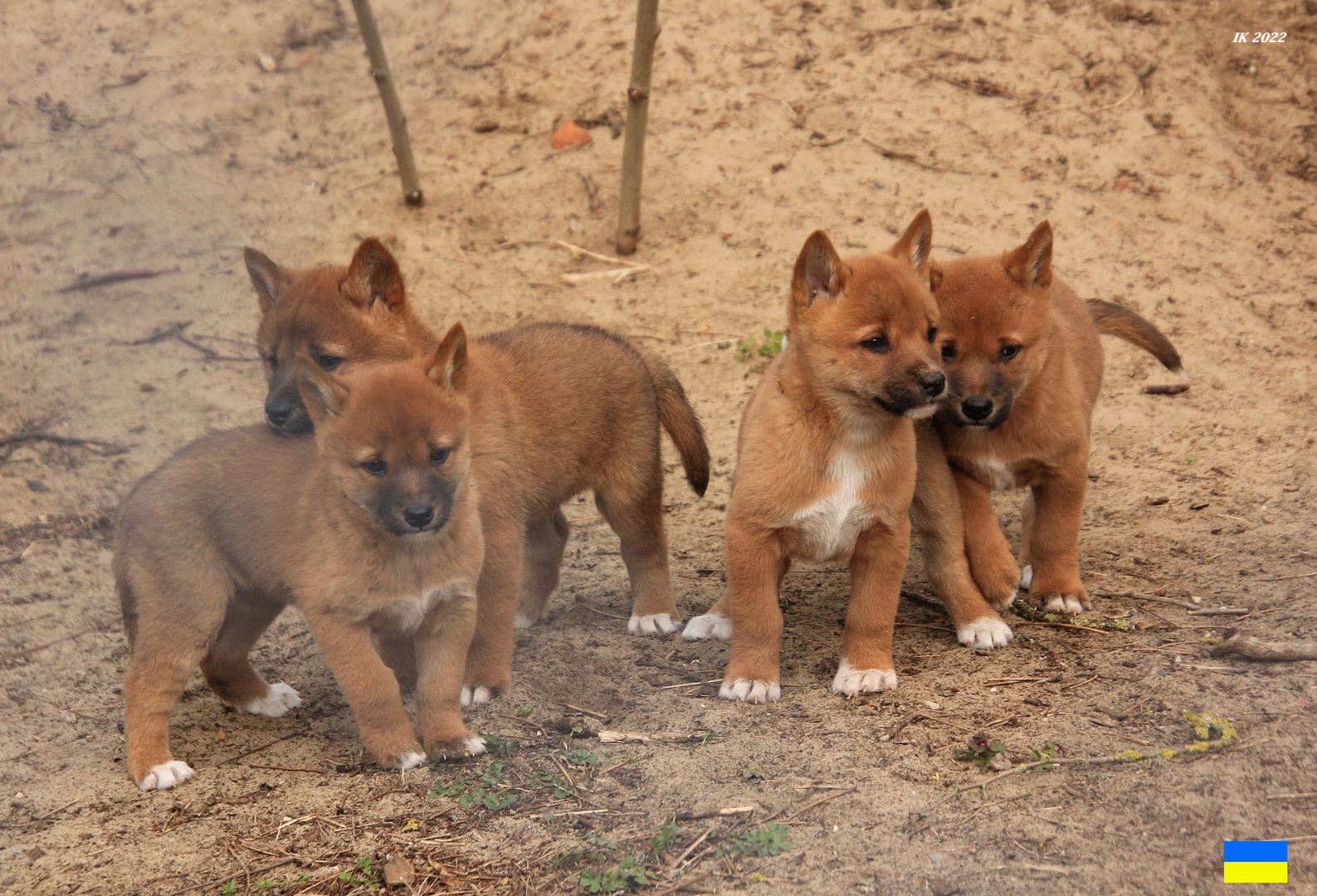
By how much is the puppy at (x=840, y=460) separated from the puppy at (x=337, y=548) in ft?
3.52

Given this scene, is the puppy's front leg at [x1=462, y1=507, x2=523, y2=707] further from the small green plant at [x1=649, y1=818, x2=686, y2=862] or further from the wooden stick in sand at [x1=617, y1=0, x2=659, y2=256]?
the wooden stick in sand at [x1=617, y1=0, x2=659, y2=256]

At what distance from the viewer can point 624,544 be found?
528 centimetres

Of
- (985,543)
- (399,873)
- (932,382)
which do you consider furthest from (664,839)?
(985,543)

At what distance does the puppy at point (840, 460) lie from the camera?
3.97 meters

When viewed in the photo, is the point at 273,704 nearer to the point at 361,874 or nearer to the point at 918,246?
the point at 361,874

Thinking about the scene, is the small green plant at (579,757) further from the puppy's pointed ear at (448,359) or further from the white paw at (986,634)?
the white paw at (986,634)

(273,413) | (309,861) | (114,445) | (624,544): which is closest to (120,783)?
(309,861)

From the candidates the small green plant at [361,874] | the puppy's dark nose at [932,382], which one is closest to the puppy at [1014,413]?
the puppy's dark nose at [932,382]

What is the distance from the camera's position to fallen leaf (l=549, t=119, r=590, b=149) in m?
8.87

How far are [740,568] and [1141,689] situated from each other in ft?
4.88

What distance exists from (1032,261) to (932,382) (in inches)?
39.2

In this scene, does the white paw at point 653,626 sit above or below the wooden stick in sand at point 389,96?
below

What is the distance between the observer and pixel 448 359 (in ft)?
13.0

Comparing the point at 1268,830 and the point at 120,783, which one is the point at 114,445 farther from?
the point at 1268,830
